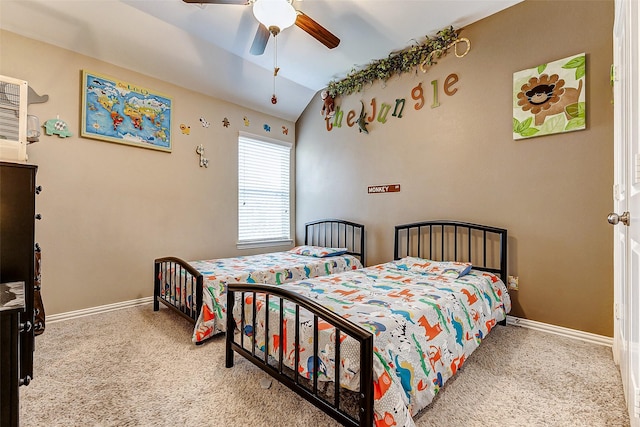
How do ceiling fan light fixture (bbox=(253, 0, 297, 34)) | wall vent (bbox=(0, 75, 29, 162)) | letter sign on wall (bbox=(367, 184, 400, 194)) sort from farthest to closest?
letter sign on wall (bbox=(367, 184, 400, 194)) < ceiling fan light fixture (bbox=(253, 0, 297, 34)) < wall vent (bbox=(0, 75, 29, 162))

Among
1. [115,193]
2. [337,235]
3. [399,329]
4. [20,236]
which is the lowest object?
[399,329]

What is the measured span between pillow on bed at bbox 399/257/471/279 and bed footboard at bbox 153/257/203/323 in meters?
1.89

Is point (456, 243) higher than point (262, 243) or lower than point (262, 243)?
higher

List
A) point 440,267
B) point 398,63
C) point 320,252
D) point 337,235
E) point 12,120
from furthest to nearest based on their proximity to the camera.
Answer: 1. point 337,235
2. point 320,252
3. point 398,63
4. point 440,267
5. point 12,120

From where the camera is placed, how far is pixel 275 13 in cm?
201

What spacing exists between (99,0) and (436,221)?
12.4ft

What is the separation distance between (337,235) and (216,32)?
111 inches

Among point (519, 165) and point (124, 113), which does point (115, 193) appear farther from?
point (519, 165)

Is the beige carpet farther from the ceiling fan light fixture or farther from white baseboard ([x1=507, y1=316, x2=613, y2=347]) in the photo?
the ceiling fan light fixture

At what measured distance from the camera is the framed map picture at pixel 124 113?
2.89 metres

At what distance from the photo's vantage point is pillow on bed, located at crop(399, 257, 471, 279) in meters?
2.45

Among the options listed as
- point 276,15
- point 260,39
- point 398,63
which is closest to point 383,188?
point 398,63

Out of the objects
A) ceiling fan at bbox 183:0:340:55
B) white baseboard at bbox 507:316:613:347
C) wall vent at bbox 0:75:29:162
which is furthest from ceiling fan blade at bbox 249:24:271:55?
white baseboard at bbox 507:316:613:347

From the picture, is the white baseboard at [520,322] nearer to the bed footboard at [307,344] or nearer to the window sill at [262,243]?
the window sill at [262,243]
